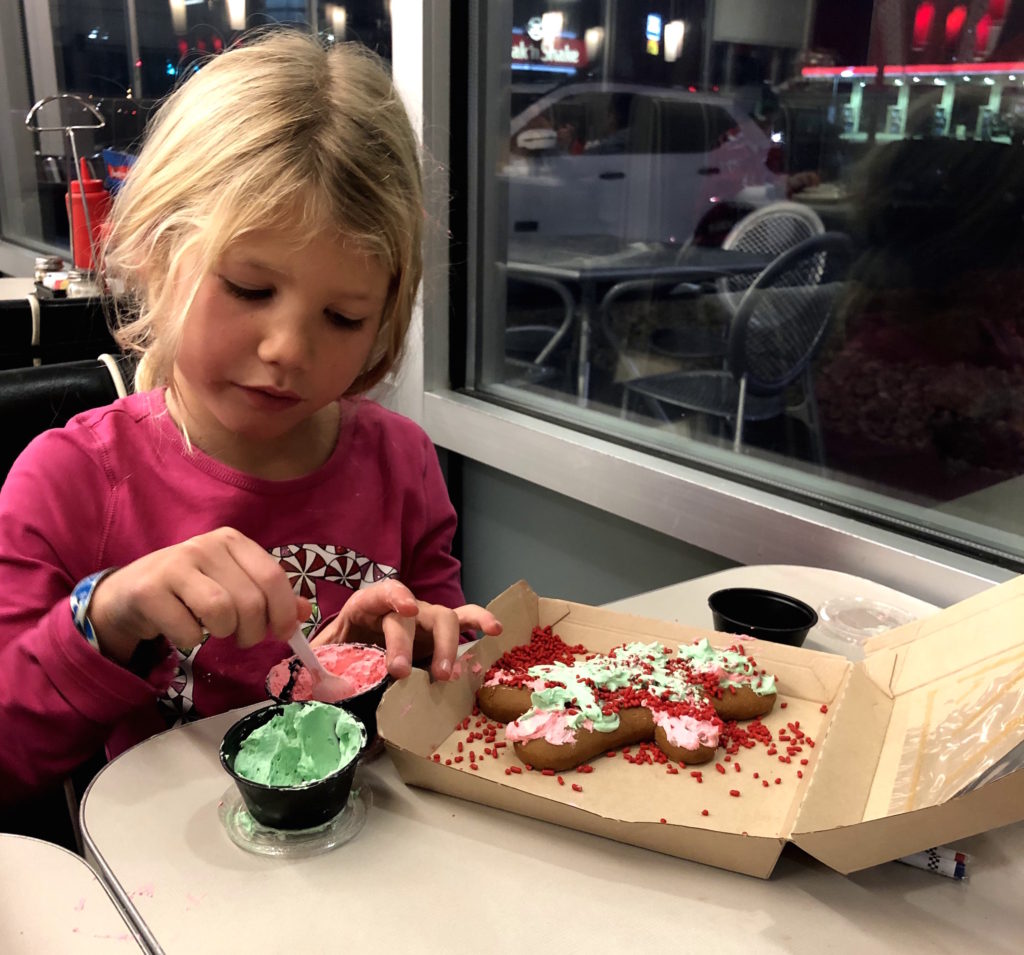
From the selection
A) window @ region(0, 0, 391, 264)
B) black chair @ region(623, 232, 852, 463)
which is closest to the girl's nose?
black chair @ region(623, 232, 852, 463)

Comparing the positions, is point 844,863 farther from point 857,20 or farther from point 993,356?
point 857,20

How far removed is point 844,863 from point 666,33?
5.33 feet

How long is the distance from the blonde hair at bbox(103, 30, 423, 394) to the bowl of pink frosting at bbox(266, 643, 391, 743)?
36 centimetres

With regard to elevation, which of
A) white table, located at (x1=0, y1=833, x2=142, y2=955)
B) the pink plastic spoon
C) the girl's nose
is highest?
the girl's nose

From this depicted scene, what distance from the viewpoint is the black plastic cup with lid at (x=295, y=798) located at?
667 mm

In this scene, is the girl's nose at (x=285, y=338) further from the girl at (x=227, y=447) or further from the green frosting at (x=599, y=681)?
the green frosting at (x=599, y=681)

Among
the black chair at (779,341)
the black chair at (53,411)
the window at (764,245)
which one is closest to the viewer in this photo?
the black chair at (53,411)

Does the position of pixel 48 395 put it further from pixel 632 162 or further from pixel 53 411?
pixel 632 162

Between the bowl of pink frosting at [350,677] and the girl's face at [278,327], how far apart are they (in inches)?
10.6

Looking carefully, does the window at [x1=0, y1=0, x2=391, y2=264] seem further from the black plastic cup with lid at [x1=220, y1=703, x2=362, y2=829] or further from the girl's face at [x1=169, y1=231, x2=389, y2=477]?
the black plastic cup with lid at [x1=220, y1=703, x2=362, y2=829]

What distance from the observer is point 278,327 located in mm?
887

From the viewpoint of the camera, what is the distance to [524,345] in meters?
2.28

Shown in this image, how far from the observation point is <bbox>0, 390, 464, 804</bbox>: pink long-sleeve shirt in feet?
2.82

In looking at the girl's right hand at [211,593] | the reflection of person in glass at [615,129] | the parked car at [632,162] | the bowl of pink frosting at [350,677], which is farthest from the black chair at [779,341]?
the girl's right hand at [211,593]
